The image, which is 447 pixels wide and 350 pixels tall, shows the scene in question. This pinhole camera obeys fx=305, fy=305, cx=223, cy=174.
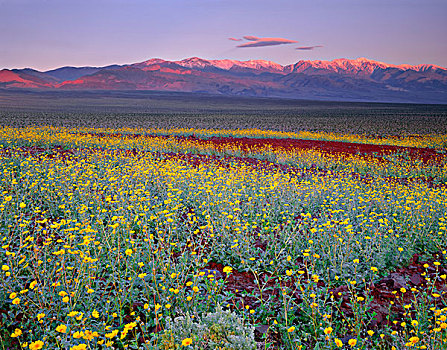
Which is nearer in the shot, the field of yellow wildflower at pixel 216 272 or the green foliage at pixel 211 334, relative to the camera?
the green foliage at pixel 211 334

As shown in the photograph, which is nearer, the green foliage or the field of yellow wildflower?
the green foliage

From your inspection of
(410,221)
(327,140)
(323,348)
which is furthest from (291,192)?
(327,140)

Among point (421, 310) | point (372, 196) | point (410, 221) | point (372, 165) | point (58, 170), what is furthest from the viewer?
point (372, 165)

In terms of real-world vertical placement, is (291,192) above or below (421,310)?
above

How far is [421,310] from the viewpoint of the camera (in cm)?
397

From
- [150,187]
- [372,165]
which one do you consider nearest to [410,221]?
[150,187]

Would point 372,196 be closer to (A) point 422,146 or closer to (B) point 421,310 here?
(B) point 421,310

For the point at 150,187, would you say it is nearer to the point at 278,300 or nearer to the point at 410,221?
the point at 278,300

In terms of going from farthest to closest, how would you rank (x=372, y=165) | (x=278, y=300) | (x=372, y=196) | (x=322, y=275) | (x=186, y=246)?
(x=372, y=165), (x=372, y=196), (x=186, y=246), (x=322, y=275), (x=278, y=300)

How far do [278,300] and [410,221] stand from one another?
13.1 ft

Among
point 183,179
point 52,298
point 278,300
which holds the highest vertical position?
point 183,179

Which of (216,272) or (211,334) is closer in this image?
(211,334)

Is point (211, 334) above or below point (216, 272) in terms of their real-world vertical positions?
above

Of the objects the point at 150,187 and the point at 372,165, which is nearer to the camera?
the point at 150,187
